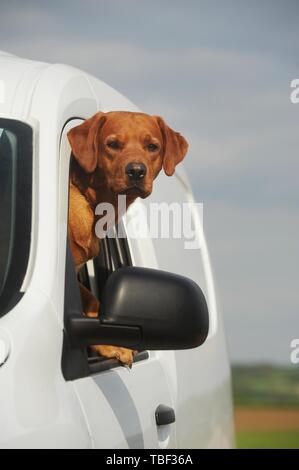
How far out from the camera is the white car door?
2973 millimetres

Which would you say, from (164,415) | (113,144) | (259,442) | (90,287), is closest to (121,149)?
(113,144)

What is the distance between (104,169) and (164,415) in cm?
75

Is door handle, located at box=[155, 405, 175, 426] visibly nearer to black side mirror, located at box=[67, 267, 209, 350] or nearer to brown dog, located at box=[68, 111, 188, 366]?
brown dog, located at box=[68, 111, 188, 366]

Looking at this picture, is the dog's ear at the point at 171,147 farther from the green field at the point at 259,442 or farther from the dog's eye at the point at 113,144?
the green field at the point at 259,442

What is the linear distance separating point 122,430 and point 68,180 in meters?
0.63

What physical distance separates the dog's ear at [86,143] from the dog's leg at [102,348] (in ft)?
1.07

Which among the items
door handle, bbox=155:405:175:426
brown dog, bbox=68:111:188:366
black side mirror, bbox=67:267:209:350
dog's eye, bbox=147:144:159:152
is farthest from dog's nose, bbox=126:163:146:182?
door handle, bbox=155:405:175:426

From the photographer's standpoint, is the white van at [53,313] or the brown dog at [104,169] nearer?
the white van at [53,313]

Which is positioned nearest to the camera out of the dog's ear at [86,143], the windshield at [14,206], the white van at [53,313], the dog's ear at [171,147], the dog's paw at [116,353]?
the white van at [53,313]

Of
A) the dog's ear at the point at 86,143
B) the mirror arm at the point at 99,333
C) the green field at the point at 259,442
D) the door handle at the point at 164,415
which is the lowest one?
the green field at the point at 259,442

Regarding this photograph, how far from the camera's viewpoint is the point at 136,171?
3.16 m

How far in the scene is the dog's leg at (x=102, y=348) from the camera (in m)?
3.22

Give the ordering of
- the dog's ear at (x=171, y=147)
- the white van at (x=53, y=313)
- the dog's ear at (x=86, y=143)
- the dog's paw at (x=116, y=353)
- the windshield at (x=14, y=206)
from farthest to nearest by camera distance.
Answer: the dog's ear at (x=171, y=147) → the dog's paw at (x=116, y=353) → the dog's ear at (x=86, y=143) → the windshield at (x=14, y=206) → the white van at (x=53, y=313)

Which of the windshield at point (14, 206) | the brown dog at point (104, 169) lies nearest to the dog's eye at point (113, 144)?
the brown dog at point (104, 169)
